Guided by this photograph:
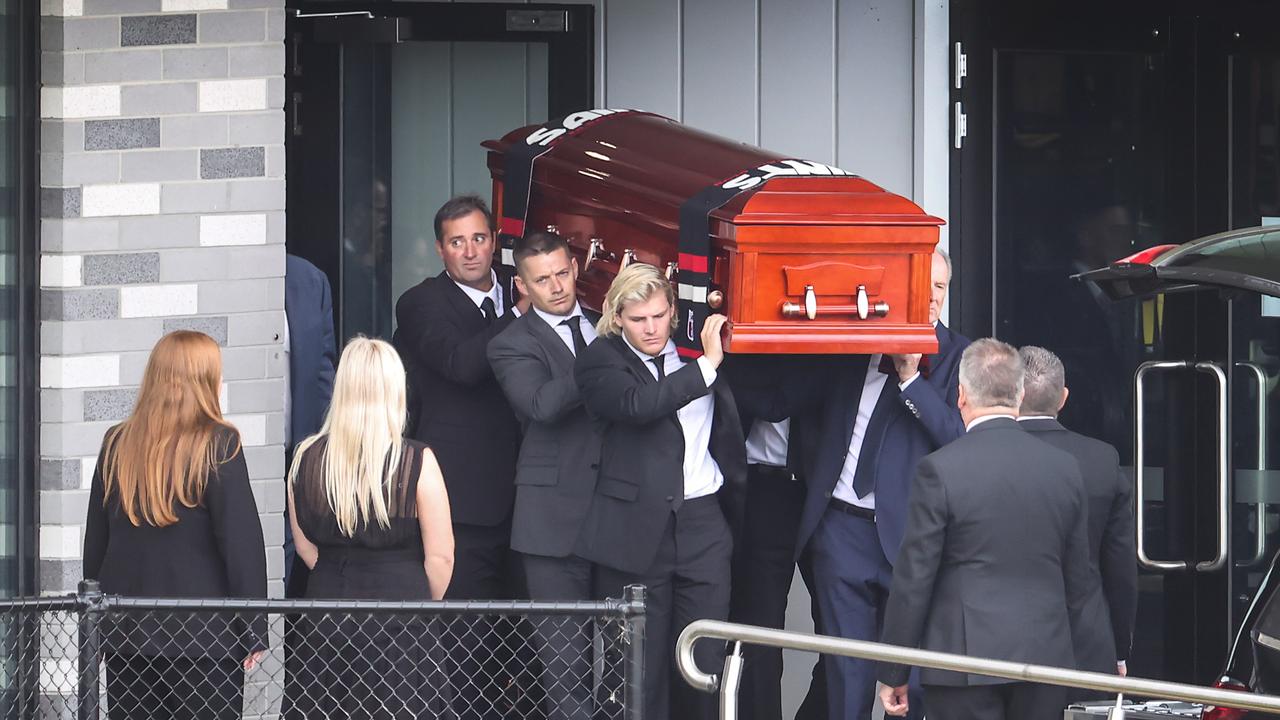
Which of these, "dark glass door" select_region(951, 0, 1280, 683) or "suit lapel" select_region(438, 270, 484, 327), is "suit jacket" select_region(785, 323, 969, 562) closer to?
"suit lapel" select_region(438, 270, 484, 327)

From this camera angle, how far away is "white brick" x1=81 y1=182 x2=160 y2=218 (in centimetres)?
496

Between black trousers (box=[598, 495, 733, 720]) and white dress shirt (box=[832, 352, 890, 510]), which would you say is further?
white dress shirt (box=[832, 352, 890, 510])

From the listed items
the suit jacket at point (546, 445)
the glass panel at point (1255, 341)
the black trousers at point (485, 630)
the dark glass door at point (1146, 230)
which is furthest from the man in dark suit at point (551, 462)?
the glass panel at point (1255, 341)

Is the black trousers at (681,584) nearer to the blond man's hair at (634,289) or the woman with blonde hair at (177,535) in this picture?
the blond man's hair at (634,289)

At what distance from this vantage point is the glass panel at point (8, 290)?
485 centimetres

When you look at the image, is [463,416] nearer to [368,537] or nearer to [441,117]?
[368,537]

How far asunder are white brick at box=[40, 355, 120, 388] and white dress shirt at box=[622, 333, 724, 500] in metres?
1.55

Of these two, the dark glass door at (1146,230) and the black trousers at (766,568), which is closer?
the black trousers at (766,568)

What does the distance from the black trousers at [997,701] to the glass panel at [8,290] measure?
2.71 meters

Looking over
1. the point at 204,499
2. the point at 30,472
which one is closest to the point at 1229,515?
the point at 204,499

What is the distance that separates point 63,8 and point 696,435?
222cm

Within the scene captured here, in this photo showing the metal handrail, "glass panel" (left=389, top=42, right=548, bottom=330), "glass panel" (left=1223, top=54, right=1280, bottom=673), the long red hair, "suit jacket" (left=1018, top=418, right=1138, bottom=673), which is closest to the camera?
the metal handrail

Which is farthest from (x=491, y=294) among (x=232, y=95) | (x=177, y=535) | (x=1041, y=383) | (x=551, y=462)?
(x=1041, y=383)

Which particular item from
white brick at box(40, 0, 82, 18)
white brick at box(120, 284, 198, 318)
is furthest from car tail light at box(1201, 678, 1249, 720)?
white brick at box(40, 0, 82, 18)
